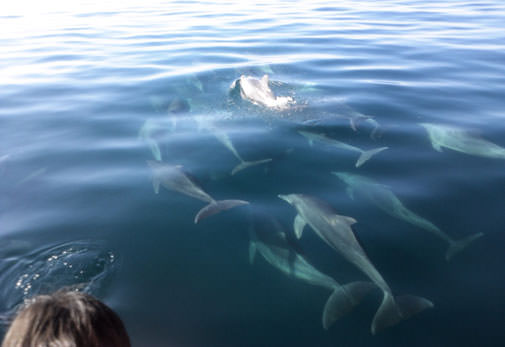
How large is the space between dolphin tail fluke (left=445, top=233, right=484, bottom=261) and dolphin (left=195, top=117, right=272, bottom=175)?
3.49 metres

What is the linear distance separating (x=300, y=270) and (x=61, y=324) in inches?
138

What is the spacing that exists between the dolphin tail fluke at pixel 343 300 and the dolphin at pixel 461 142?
14.2 feet

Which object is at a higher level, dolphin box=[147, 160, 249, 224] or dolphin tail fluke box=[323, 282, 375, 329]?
dolphin box=[147, 160, 249, 224]

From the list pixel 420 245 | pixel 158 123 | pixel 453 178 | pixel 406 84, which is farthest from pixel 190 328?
pixel 406 84

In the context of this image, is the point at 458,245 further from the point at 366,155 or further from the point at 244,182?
the point at 244,182

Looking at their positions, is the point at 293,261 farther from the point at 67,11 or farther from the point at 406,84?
the point at 67,11

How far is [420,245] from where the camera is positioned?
17.4 feet

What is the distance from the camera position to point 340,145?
800cm

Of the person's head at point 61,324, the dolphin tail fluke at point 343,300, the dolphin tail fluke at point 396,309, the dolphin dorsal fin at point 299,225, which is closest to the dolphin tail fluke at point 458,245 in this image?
the dolphin tail fluke at point 396,309

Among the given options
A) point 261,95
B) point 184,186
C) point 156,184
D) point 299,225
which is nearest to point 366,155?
point 299,225

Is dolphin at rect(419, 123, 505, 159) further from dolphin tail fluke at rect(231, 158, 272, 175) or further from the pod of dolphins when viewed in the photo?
dolphin tail fluke at rect(231, 158, 272, 175)

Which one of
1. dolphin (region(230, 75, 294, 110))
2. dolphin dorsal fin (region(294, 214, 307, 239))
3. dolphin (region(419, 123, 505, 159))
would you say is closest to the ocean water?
dolphin (region(419, 123, 505, 159))

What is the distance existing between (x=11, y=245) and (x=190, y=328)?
9.33 ft

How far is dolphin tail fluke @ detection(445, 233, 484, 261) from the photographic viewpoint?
5.10m
